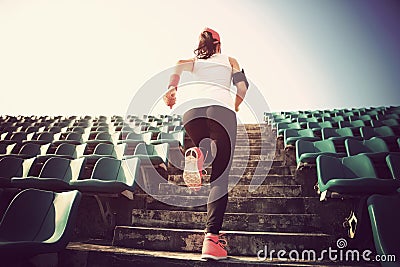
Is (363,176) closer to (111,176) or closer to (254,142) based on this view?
(111,176)

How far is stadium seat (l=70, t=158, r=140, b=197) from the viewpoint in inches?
87.6

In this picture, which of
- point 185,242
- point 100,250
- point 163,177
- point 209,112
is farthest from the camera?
point 163,177

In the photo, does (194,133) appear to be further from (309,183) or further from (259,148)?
(259,148)

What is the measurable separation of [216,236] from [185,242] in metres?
0.55

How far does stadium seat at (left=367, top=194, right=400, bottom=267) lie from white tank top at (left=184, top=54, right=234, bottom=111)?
94cm

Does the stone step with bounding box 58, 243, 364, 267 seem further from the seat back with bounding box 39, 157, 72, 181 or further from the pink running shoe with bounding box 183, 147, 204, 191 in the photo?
the seat back with bounding box 39, 157, 72, 181

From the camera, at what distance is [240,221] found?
217 cm

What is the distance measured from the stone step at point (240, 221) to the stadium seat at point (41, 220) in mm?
843

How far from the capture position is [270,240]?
1805 millimetres

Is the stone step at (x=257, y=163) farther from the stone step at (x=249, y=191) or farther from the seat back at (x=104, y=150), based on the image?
the seat back at (x=104, y=150)

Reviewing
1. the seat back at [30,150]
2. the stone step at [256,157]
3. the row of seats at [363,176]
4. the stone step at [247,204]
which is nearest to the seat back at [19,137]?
the seat back at [30,150]

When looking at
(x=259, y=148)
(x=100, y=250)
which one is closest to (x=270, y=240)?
(x=100, y=250)

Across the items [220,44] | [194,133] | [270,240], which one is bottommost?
[270,240]

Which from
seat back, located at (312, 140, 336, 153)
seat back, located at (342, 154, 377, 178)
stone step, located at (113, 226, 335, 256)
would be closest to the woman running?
stone step, located at (113, 226, 335, 256)
